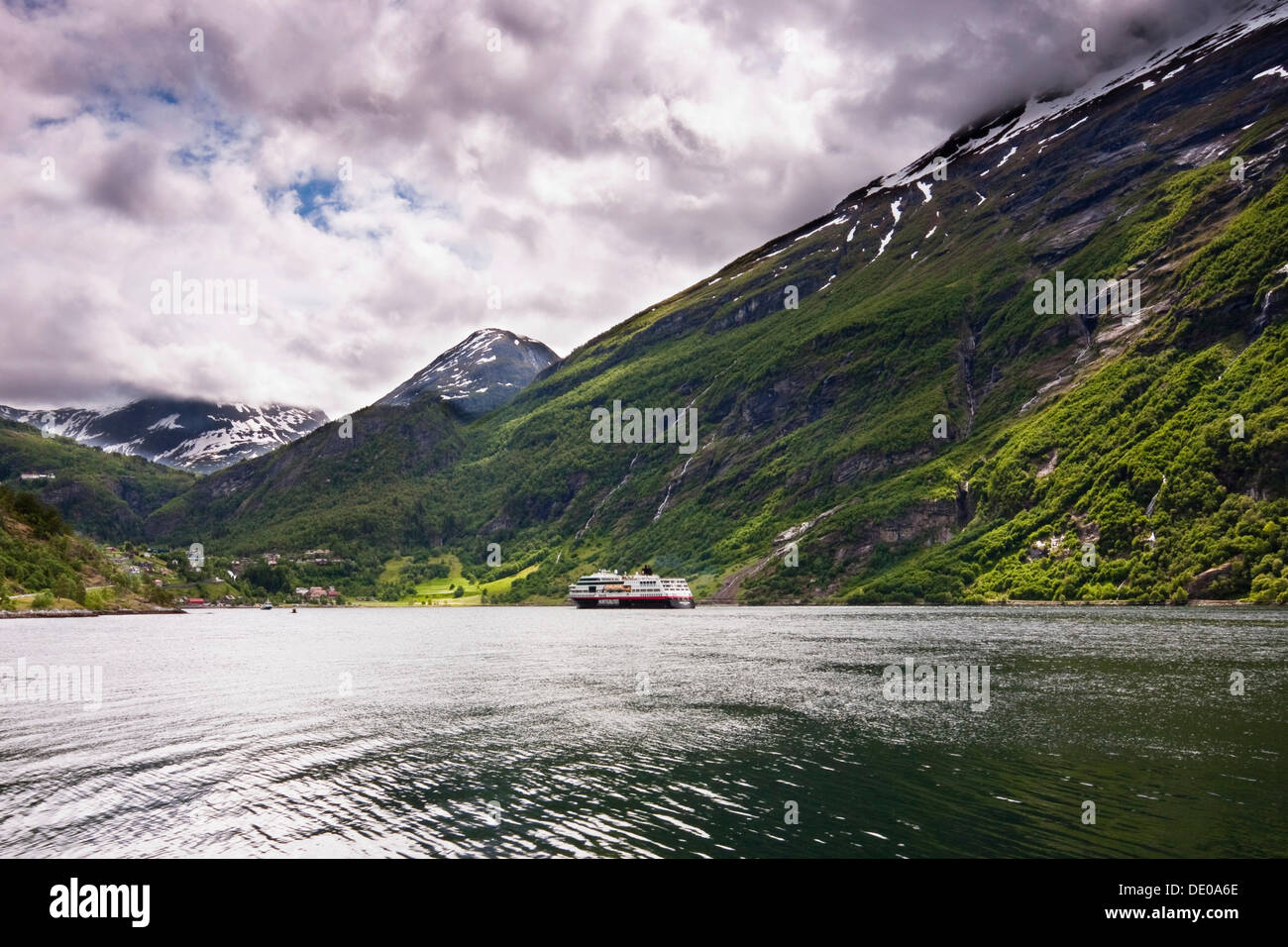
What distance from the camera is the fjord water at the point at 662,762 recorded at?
2833 centimetres

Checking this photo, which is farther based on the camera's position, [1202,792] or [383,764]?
[383,764]

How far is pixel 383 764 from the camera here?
40562 mm

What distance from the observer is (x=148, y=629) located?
167 metres

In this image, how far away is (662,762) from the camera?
131 ft

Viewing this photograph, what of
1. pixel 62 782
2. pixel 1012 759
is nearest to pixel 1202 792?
pixel 1012 759

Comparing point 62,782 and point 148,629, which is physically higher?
point 62,782

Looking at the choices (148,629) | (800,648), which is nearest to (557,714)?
(800,648)

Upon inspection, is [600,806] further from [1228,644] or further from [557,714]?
[1228,644]

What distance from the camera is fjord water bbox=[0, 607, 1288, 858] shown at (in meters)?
28.3

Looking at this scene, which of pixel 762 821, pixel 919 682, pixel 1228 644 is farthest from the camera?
pixel 1228 644
